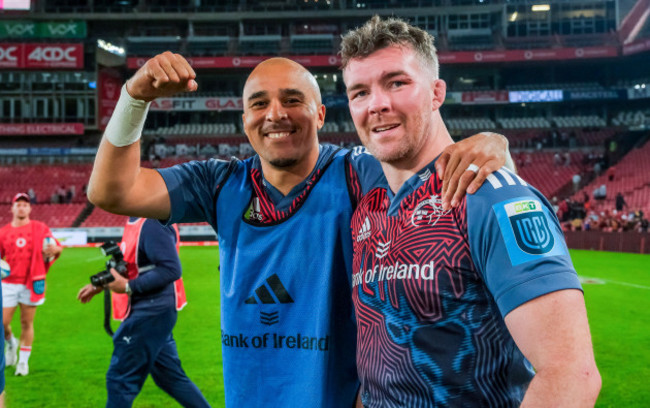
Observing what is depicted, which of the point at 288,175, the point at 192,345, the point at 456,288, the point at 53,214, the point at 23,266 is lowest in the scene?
the point at 53,214

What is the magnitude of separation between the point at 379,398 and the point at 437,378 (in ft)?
0.85

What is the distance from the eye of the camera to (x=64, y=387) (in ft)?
21.0

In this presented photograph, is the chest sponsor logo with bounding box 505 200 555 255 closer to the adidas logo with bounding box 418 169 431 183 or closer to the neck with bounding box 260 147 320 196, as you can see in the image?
the adidas logo with bounding box 418 169 431 183

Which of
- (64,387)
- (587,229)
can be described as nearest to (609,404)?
(64,387)

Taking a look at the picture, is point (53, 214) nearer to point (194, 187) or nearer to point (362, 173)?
point (194, 187)

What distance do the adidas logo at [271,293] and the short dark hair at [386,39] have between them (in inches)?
41.1

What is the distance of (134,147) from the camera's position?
239cm

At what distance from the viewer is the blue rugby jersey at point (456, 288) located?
4.91 feet

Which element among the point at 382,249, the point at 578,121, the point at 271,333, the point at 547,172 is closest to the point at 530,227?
the point at 382,249

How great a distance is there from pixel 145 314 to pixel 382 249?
332 centimetres

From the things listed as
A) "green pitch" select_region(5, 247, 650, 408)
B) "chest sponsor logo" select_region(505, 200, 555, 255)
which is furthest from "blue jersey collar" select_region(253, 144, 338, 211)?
"green pitch" select_region(5, 247, 650, 408)

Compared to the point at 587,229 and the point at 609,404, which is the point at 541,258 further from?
the point at 587,229

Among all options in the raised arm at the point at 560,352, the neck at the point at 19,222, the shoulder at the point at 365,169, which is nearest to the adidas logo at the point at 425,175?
the shoulder at the point at 365,169

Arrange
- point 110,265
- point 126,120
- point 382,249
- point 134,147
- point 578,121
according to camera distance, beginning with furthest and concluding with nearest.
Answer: point 578,121 → point 110,265 → point 134,147 → point 126,120 → point 382,249
